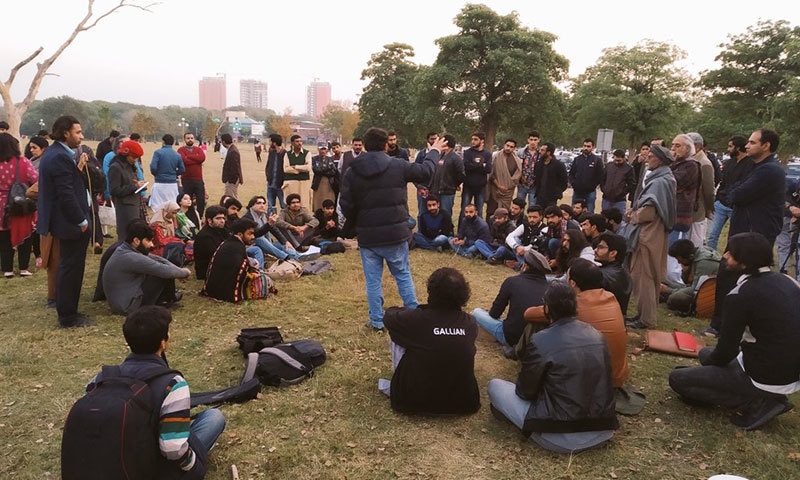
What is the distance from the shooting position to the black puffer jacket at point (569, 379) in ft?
11.1

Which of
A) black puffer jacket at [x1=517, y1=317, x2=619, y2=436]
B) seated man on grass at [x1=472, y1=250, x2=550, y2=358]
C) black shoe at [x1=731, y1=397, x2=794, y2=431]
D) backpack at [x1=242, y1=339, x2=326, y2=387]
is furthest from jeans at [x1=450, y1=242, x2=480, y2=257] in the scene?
black puffer jacket at [x1=517, y1=317, x2=619, y2=436]

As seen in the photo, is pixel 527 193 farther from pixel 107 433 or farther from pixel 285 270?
pixel 107 433

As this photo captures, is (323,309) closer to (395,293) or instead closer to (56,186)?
(395,293)

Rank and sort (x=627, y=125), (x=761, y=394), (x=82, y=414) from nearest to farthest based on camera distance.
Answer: (x=82, y=414) < (x=761, y=394) < (x=627, y=125)

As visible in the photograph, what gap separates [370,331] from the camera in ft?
19.0

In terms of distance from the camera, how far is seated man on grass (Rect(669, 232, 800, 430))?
11.9 feet

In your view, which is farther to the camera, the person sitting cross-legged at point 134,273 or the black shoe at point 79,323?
the person sitting cross-legged at point 134,273

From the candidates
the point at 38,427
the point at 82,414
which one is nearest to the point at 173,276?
the point at 38,427

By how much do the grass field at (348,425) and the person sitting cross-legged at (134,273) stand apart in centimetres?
30

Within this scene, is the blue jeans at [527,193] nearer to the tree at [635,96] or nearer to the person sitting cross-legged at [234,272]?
the person sitting cross-legged at [234,272]

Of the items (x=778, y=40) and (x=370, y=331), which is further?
(x=778, y=40)

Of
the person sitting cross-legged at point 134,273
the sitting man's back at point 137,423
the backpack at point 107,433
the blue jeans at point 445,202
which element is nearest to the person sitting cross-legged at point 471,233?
the blue jeans at point 445,202

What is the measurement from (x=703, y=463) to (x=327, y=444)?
106 inches

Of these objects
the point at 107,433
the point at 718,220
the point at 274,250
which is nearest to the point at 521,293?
the point at 107,433
